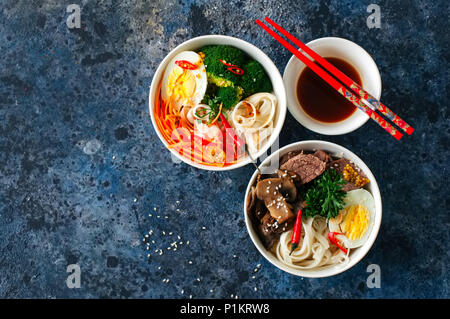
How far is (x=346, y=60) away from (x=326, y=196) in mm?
892

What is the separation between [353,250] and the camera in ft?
9.05

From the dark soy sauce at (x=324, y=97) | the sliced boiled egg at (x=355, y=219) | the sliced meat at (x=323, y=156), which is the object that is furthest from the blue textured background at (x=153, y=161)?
the sliced boiled egg at (x=355, y=219)

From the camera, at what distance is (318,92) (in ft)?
9.55

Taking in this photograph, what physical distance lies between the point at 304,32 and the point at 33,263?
249cm

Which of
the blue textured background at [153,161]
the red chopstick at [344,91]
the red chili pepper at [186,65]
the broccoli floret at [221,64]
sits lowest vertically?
the blue textured background at [153,161]

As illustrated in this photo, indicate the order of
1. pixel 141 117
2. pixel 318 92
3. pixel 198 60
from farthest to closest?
pixel 141 117
pixel 318 92
pixel 198 60

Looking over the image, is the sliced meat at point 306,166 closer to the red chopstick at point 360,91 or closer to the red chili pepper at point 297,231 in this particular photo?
the red chili pepper at point 297,231

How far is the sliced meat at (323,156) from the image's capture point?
274 cm

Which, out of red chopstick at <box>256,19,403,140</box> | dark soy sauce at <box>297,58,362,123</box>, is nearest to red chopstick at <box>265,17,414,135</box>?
red chopstick at <box>256,19,403,140</box>

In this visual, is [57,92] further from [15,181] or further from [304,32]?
[304,32]

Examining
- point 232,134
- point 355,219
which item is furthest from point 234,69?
point 355,219

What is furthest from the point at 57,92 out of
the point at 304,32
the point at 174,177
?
the point at 304,32

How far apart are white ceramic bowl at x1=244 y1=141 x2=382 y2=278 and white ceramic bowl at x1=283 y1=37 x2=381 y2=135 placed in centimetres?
10

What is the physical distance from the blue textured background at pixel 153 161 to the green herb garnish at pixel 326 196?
432 mm
